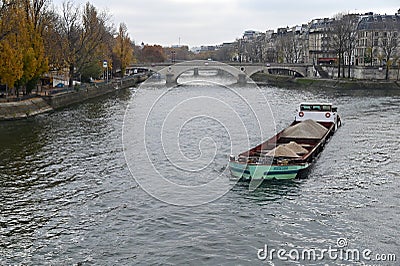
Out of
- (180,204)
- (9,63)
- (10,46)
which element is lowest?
(180,204)

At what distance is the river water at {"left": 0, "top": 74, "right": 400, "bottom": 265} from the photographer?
13078 millimetres

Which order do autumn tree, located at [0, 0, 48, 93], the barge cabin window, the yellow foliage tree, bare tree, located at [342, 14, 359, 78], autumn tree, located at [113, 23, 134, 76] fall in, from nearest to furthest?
the barge cabin window, the yellow foliage tree, autumn tree, located at [0, 0, 48, 93], bare tree, located at [342, 14, 359, 78], autumn tree, located at [113, 23, 134, 76]

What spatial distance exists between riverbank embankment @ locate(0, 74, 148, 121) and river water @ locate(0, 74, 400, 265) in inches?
258

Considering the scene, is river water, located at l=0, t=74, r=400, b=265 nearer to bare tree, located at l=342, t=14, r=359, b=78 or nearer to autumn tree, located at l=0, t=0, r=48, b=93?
autumn tree, located at l=0, t=0, r=48, b=93

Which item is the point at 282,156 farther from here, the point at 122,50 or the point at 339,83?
the point at 122,50

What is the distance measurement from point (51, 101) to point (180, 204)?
28620 millimetres

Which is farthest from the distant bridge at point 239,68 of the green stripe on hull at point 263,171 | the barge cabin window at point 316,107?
the green stripe on hull at point 263,171

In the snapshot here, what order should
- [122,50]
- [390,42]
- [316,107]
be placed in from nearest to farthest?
[316,107]
[390,42]
[122,50]

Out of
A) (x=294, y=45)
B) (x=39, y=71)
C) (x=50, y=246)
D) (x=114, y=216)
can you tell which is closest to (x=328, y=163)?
(x=114, y=216)

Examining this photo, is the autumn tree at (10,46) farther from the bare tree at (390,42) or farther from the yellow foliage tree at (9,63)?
the bare tree at (390,42)

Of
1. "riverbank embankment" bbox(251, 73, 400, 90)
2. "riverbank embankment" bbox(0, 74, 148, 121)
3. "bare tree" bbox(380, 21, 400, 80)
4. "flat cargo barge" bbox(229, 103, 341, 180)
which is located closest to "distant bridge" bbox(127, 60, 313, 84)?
"riverbank embankment" bbox(251, 73, 400, 90)

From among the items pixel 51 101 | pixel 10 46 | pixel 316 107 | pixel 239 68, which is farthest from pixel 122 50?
pixel 316 107

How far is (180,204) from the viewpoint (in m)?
16.5

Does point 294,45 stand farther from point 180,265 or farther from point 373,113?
point 180,265
